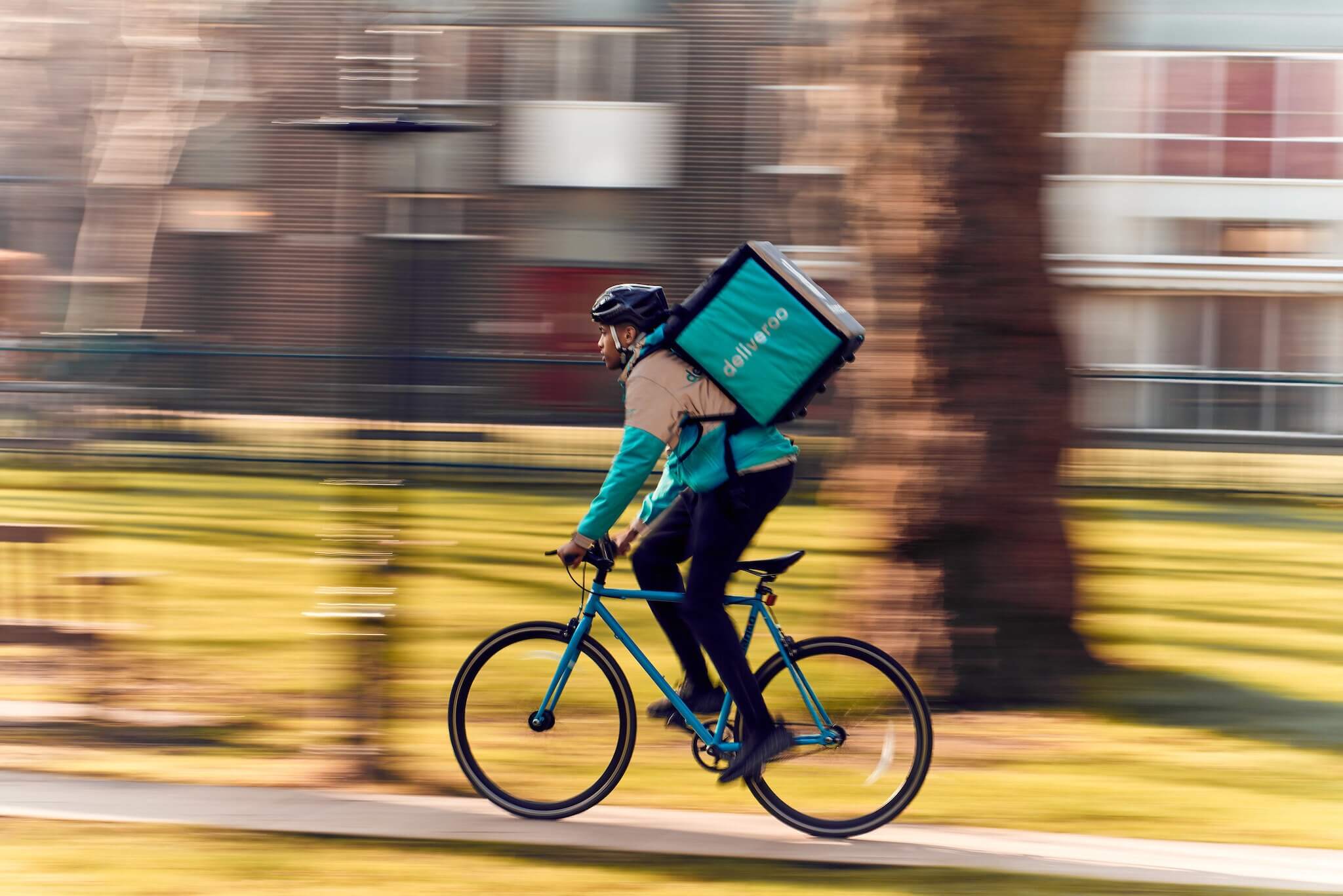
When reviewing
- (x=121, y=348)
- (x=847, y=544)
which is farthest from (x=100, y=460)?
(x=847, y=544)

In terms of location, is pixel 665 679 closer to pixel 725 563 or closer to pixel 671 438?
pixel 725 563

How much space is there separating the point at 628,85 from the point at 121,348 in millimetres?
11410

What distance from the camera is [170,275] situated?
26.5 metres

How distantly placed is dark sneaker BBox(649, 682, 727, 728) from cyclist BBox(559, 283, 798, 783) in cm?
17

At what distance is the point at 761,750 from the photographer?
4.68 meters

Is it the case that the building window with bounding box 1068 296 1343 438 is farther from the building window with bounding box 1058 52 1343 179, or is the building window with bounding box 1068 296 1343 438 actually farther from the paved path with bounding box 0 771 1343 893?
the paved path with bounding box 0 771 1343 893

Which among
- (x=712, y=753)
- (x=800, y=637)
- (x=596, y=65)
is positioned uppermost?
(x=596, y=65)

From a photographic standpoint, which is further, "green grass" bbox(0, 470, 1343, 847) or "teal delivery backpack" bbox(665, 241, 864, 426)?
"green grass" bbox(0, 470, 1343, 847)

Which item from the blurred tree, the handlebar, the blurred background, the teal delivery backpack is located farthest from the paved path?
the blurred tree

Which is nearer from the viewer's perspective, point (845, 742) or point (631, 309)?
point (631, 309)

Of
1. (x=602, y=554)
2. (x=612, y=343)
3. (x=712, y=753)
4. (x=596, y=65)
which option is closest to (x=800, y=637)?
(x=712, y=753)

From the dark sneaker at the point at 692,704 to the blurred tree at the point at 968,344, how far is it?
6.07ft

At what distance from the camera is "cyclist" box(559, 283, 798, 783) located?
4500 millimetres

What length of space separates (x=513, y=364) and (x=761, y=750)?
1119cm
